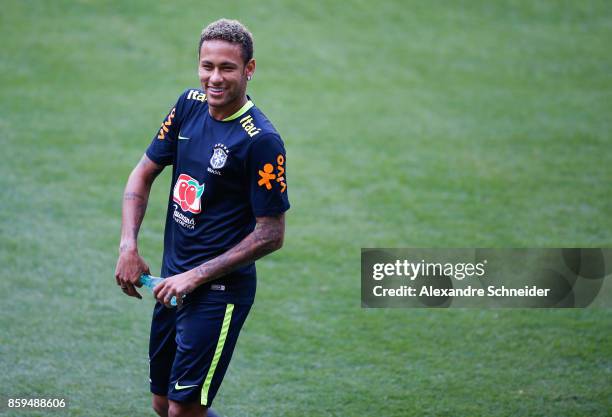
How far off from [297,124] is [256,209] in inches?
276

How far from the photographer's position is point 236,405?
18.7 feet

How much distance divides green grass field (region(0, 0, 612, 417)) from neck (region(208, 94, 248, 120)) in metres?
2.25

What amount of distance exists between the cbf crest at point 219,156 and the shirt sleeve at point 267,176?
0.15 meters

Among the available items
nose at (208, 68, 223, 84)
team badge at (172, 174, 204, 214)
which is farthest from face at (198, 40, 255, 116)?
team badge at (172, 174, 204, 214)

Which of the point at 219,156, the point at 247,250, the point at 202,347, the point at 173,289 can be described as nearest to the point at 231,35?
the point at 219,156

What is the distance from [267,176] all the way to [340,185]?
546 cm

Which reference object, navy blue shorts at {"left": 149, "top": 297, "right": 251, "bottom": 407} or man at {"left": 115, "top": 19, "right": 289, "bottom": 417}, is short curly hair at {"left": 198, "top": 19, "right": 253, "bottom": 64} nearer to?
man at {"left": 115, "top": 19, "right": 289, "bottom": 417}

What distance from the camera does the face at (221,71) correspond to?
13.6 ft

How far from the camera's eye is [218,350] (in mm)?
4285

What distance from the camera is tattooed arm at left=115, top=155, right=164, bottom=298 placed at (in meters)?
4.27

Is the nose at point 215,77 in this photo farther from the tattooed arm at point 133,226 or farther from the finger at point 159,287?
the finger at point 159,287

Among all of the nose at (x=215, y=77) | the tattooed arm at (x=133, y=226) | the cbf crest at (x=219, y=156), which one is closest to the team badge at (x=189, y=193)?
the cbf crest at (x=219, y=156)

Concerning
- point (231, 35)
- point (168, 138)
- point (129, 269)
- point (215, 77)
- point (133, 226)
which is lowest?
point (129, 269)

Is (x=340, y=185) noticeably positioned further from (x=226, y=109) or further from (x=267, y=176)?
(x=267, y=176)
